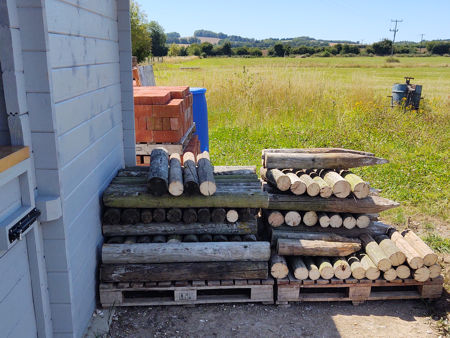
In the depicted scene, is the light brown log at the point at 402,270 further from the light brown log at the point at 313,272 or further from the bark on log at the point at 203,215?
the bark on log at the point at 203,215

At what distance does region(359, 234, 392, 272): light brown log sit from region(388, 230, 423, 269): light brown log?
22cm

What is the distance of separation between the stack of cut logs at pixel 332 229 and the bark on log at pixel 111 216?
167 centimetres

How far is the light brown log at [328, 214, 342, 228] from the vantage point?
15.2 ft

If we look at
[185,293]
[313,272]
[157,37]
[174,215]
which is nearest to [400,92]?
[313,272]

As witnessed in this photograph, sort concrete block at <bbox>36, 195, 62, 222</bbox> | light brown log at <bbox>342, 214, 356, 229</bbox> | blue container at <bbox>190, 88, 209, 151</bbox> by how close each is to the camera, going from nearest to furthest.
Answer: concrete block at <bbox>36, 195, 62, 222</bbox> → light brown log at <bbox>342, 214, 356, 229</bbox> → blue container at <bbox>190, 88, 209, 151</bbox>

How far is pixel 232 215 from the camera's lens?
4273 millimetres

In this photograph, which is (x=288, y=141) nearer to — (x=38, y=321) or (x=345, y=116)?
(x=345, y=116)

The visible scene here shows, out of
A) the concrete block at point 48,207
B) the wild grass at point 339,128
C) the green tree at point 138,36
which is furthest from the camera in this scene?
the green tree at point 138,36

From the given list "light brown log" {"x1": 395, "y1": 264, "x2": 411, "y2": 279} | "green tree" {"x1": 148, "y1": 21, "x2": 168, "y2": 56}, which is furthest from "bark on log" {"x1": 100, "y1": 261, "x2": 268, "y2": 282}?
"green tree" {"x1": 148, "y1": 21, "x2": 168, "y2": 56}

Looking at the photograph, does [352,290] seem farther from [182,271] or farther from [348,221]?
[182,271]

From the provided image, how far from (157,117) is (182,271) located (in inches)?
95.6

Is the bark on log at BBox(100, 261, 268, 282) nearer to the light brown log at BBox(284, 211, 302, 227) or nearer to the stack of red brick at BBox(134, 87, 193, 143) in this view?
the light brown log at BBox(284, 211, 302, 227)

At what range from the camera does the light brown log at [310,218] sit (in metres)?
4.61

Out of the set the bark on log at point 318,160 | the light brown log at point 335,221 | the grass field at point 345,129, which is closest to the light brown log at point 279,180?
the bark on log at point 318,160
